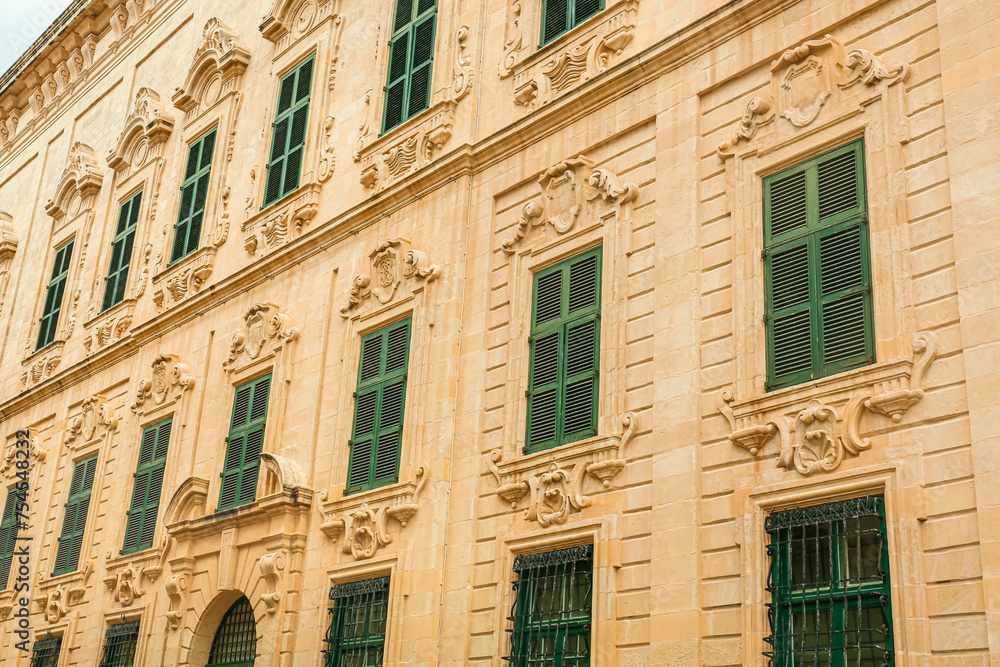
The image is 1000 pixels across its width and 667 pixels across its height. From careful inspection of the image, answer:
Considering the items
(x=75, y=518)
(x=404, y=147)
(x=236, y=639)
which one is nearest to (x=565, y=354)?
(x=404, y=147)

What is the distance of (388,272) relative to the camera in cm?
1442

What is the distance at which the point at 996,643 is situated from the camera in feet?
25.8

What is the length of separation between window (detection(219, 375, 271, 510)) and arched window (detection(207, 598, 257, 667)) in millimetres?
1341

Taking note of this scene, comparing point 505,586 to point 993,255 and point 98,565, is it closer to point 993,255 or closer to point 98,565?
point 993,255

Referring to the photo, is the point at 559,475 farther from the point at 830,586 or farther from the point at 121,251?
the point at 121,251

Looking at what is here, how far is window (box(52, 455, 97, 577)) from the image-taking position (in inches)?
752

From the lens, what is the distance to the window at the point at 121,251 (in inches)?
824

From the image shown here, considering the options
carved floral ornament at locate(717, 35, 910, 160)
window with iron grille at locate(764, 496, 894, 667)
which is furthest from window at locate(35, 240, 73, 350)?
window with iron grille at locate(764, 496, 894, 667)

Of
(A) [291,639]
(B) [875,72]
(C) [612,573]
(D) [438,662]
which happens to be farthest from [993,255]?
(A) [291,639]

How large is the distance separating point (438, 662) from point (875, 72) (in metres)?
6.81

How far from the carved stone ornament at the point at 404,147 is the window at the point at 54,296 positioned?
393 inches

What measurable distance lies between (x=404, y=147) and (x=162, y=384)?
230 inches

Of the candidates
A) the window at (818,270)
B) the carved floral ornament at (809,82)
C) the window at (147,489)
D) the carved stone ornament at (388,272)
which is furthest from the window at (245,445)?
the window at (818,270)

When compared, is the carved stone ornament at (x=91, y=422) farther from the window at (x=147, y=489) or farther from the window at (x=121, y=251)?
the window at (x=121, y=251)
